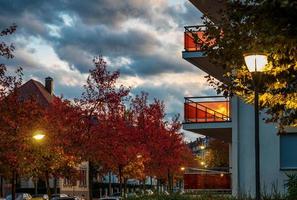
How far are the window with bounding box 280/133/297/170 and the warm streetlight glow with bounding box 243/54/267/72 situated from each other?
11.8 meters

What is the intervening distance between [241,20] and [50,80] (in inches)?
3716

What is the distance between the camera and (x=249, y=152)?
78.2 feet

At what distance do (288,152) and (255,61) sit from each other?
12.5 metres

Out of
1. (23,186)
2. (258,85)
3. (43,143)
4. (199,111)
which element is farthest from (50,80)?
(258,85)

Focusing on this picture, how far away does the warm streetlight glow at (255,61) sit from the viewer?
11461 millimetres

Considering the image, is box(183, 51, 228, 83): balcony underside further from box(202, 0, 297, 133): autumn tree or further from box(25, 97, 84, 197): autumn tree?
box(25, 97, 84, 197): autumn tree

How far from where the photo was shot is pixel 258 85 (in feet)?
40.6

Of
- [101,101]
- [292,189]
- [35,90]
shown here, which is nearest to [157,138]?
[101,101]

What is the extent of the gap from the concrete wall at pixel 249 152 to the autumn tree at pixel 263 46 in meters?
9.83

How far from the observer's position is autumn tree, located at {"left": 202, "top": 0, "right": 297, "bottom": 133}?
29.2ft

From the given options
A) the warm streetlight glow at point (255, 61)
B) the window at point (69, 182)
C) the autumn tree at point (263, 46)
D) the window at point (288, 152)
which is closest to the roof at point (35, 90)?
the window at point (69, 182)

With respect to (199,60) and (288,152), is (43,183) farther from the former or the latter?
(288,152)

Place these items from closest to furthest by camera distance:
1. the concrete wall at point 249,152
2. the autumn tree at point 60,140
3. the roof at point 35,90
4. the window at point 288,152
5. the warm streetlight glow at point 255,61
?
1. the warm streetlight glow at point 255,61
2. the window at point 288,152
3. the concrete wall at point 249,152
4. the autumn tree at point 60,140
5. the roof at point 35,90

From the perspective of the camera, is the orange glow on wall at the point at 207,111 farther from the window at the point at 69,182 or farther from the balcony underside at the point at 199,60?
the window at the point at 69,182
